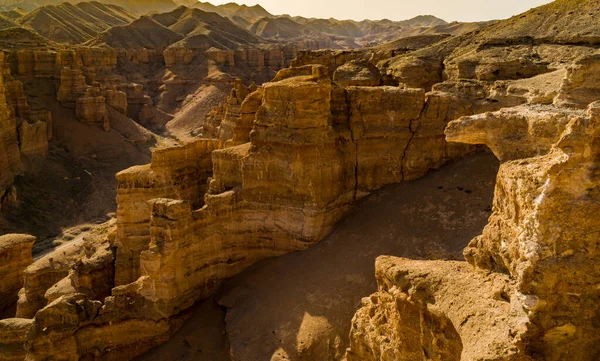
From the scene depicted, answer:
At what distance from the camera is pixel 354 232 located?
15.0 m

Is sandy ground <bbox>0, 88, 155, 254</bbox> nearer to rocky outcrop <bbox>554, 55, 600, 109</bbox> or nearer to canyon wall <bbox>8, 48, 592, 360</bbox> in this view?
canyon wall <bbox>8, 48, 592, 360</bbox>

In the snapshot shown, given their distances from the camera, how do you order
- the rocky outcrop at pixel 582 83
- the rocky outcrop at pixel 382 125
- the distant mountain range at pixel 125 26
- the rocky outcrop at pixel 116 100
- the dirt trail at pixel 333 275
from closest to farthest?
the rocky outcrop at pixel 582 83, the dirt trail at pixel 333 275, the rocky outcrop at pixel 382 125, the rocky outcrop at pixel 116 100, the distant mountain range at pixel 125 26

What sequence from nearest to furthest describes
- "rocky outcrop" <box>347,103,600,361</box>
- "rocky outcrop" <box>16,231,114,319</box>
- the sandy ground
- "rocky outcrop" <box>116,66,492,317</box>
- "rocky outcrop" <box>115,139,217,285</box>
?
"rocky outcrop" <box>347,103,600,361</box> → "rocky outcrop" <box>116,66,492,317</box> → "rocky outcrop" <box>16,231,114,319</box> → "rocky outcrop" <box>115,139,217,285</box> → the sandy ground

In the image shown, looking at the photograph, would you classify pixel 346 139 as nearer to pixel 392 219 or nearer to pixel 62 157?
pixel 392 219

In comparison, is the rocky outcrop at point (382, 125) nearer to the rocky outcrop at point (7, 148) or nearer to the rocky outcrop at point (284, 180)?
the rocky outcrop at point (284, 180)

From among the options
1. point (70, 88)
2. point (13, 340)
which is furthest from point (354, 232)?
point (70, 88)

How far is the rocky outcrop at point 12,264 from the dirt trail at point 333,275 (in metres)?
9.70

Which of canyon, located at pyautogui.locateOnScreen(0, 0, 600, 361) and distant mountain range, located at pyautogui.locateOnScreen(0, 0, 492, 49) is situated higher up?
distant mountain range, located at pyautogui.locateOnScreen(0, 0, 492, 49)

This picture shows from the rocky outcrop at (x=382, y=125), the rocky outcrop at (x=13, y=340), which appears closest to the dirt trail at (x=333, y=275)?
the rocky outcrop at (x=382, y=125)

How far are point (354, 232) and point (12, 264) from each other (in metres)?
14.7

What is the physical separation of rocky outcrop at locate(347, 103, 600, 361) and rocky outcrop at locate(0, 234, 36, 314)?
18.1 m

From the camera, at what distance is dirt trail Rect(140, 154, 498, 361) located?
1267cm

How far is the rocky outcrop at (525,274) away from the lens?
19.6 feet

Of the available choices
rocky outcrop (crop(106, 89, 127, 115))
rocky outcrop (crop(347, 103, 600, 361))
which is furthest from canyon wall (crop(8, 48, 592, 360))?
rocky outcrop (crop(106, 89, 127, 115))
